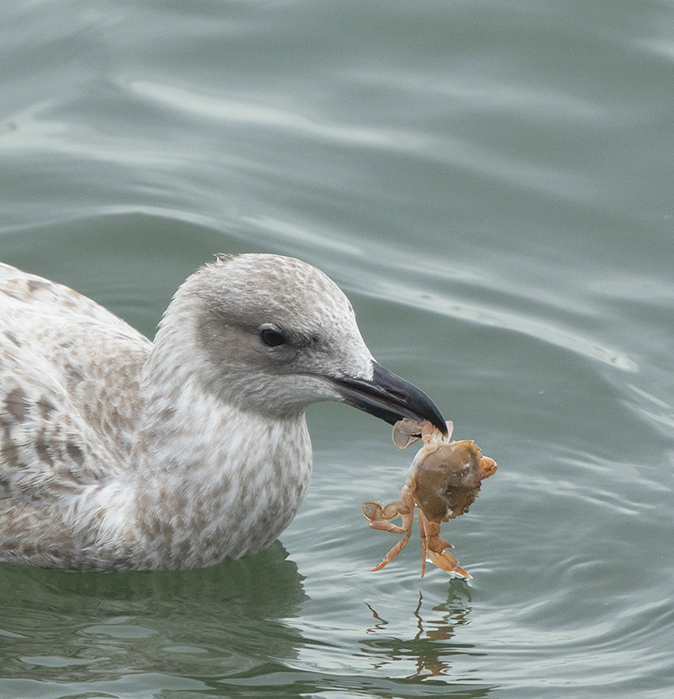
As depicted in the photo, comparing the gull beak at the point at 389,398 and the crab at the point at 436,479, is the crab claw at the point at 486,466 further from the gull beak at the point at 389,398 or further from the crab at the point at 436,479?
the gull beak at the point at 389,398

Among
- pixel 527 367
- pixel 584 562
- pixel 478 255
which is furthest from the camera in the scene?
pixel 478 255

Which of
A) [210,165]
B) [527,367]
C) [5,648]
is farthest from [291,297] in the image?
[210,165]

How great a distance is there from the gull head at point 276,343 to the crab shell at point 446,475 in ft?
0.42

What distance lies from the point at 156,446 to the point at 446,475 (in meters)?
1.32

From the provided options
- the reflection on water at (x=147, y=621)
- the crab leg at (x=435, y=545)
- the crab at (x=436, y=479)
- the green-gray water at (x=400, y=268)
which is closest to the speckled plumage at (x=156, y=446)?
the reflection on water at (x=147, y=621)

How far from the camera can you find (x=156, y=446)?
5625 mm

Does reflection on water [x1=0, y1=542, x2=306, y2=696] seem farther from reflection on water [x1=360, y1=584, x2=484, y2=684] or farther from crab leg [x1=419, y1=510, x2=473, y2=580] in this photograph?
crab leg [x1=419, y1=510, x2=473, y2=580]

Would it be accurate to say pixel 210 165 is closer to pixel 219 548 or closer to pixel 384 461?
pixel 384 461

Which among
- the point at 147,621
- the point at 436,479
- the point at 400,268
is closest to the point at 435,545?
the point at 436,479

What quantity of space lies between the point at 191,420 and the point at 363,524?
3.65ft

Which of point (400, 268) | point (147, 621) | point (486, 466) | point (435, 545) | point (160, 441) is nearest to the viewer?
point (486, 466)

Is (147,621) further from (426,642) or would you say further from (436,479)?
(436,479)

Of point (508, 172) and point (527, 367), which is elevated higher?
point (508, 172)

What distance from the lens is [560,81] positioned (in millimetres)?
9445
